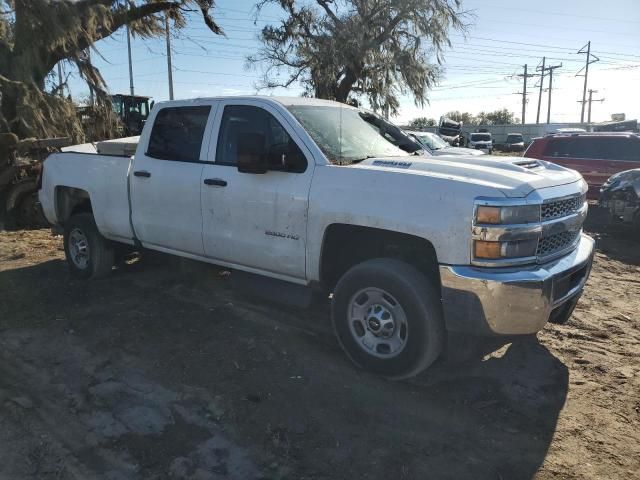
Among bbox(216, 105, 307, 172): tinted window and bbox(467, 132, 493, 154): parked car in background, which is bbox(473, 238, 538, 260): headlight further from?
bbox(467, 132, 493, 154): parked car in background

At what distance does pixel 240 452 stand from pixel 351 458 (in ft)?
2.09

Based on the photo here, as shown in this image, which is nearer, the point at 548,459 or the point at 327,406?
the point at 548,459

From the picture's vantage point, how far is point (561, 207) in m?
3.79

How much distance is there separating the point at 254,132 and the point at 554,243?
2468mm

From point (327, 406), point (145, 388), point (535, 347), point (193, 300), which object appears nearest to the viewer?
point (327, 406)

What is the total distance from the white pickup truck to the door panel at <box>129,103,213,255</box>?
16 millimetres

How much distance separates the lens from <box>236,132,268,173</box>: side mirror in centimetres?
415

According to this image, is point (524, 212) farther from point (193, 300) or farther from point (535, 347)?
point (193, 300)

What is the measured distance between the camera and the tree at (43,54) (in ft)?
39.2

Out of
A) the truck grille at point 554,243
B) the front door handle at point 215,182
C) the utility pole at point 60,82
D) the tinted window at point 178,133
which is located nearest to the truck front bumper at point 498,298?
the truck grille at point 554,243

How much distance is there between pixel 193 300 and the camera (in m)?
5.69

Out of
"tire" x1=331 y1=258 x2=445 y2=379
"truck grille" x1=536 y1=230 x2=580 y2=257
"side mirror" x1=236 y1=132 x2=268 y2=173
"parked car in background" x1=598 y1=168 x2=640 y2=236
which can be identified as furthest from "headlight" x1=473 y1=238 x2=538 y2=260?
"parked car in background" x1=598 y1=168 x2=640 y2=236

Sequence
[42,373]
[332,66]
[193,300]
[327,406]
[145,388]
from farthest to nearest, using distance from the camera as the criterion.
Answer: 1. [332,66]
2. [193,300]
3. [42,373]
4. [145,388]
5. [327,406]

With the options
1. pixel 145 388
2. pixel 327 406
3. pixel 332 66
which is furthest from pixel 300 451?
pixel 332 66
